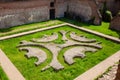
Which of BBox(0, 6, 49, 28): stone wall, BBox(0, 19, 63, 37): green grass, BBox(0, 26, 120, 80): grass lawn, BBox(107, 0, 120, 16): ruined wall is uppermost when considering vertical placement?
BBox(107, 0, 120, 16): ruined wall

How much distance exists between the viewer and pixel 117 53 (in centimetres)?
1563

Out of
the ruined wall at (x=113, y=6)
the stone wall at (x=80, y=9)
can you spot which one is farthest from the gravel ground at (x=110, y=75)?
the ruined wall at (x=113, y=6)

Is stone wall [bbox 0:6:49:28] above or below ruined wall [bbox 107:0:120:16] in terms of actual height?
below

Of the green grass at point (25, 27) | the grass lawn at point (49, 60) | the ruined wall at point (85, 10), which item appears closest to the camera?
the grass lawn at point (49, 60)

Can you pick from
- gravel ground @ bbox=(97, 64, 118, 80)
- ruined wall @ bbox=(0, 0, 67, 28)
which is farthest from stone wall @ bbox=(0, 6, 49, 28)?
gravel ground @ bbox=(97, 64, 118, 80)

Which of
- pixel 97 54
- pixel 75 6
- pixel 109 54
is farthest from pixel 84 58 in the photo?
pixel 75 6

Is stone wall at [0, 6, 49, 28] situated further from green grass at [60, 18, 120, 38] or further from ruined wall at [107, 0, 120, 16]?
ruined wall at [107, 0, 120, 16]

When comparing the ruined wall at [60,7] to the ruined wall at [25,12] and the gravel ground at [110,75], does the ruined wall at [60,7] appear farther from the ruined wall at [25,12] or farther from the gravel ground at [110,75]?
the gravel ground at [110,75]

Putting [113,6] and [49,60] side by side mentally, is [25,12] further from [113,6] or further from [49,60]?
[113,6]

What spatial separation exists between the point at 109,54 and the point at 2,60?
10.0 metres

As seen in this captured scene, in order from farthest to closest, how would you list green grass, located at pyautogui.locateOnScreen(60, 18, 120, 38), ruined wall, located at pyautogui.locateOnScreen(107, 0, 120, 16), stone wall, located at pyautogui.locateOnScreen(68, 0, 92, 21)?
ruined wall, located at pyautogui.locateOnScreen(107, 0, 120, 16), stone wall, located at pyautogui.locateOnScreen(68, 0, 92, 21), green grass, located at pyautogui.locateOnScreen(60, 18, 120, 38)

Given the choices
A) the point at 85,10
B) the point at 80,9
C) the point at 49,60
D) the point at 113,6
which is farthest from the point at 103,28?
the point at 49,60

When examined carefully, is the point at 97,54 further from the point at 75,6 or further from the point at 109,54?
the point at 75,6

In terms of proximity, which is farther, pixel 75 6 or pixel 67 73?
pixel 75 6
